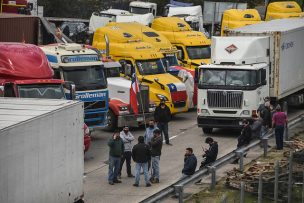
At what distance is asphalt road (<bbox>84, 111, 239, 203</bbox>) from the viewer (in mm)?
24703

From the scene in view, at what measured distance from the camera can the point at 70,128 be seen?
1981 centimetres

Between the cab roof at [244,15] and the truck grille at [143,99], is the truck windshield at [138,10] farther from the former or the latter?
the truck grille at [143,99]

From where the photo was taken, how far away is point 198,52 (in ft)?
136

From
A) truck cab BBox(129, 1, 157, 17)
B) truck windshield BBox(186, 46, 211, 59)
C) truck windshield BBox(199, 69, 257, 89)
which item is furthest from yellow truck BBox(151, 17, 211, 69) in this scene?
truck cab BBox(129, 1, 157, 17)

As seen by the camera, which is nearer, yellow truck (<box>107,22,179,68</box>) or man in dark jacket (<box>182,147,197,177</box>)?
man in dark jacket (<box>182,147,197,177</box>)

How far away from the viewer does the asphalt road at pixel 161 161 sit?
81.0 feet

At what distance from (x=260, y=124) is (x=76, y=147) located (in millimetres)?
10686

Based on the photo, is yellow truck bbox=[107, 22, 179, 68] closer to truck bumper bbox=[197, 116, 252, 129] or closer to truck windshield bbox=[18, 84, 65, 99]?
truck bumper bbox=[197, 116, 252, 129]

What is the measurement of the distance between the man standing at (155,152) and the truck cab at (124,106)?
7478 millimetres

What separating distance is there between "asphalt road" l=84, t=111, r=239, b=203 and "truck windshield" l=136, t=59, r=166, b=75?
201 cm

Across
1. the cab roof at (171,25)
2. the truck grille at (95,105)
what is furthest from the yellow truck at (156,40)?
the truck grille at (95,105)

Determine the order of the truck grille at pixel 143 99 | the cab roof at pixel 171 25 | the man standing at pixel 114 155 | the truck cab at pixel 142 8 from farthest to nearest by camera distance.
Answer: the truck cab at pixel 142 8, the cab roof at pixel 171 25, the truck grille at pixel 143 99, the man standing at pixel 114 155

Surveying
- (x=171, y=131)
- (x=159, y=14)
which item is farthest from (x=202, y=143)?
(x=159, y=14)

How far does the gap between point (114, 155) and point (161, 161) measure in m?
3.74
